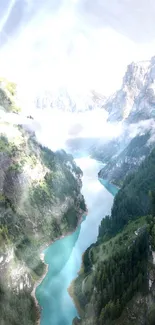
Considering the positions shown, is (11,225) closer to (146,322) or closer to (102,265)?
(102,265)

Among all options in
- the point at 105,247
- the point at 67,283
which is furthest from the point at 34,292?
the point at 105,247

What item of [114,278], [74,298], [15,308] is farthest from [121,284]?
[15,308]

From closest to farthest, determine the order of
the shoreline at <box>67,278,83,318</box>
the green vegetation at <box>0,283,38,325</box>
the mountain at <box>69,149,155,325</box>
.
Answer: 1. the mountain at <box>69,149,155,325</box>
2. the green vegetation at <box>0,283,38,325</box>
3. the shoreline at <box>67,278,83,318</box>

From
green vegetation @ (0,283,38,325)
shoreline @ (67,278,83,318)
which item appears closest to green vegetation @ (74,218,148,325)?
shoreline @ (67,278,83,318)

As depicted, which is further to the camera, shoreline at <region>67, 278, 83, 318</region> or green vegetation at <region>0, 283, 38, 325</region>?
shoreline at <region>67, 278, 83, 318</region>

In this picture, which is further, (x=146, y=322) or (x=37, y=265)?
(x=37, y=265)

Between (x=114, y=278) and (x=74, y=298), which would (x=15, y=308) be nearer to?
(x=74, y=298)

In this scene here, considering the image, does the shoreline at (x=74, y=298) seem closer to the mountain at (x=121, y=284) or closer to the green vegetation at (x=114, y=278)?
the mountain at (x=121, y=284)

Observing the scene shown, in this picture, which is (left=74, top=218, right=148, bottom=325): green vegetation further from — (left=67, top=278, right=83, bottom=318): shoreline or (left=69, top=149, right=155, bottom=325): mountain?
(left=67, top=278, right=83, bottom=318): shoreline

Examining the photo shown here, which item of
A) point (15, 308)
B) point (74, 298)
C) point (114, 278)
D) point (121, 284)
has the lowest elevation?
point (121, 284)

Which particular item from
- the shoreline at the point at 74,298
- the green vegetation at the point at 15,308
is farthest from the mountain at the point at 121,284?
the green vegetation at the point at 15,308

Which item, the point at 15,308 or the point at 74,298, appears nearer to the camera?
the point at 15,308
